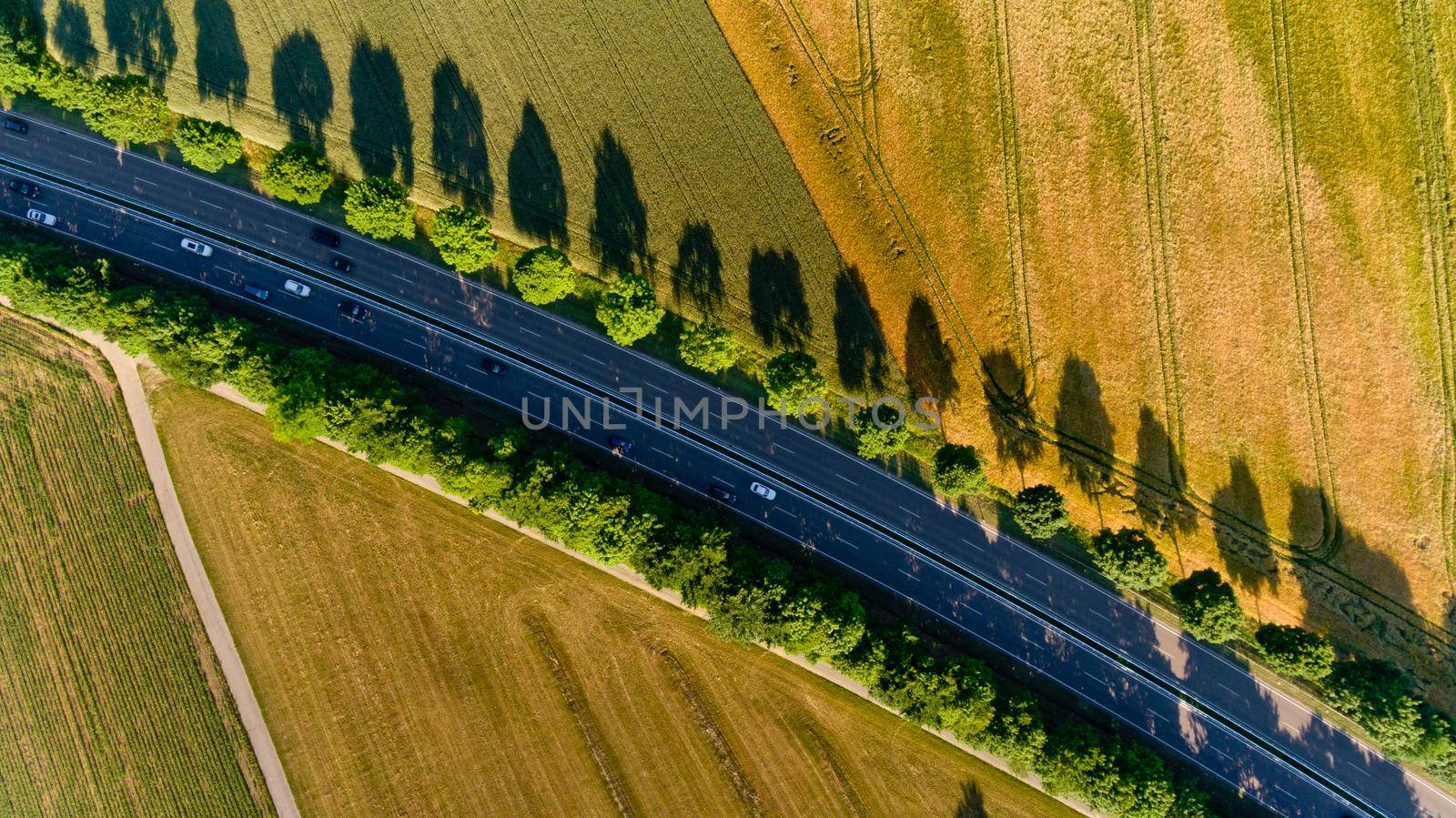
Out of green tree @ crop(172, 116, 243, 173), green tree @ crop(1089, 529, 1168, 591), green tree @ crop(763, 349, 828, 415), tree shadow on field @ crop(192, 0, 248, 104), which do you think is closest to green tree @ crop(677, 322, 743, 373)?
green tree @ crop(763, 349, 828, 415)

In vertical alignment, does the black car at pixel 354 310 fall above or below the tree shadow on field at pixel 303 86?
below

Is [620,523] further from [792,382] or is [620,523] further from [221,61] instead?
[221,61]

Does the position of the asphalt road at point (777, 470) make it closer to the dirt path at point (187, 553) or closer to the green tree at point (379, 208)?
the green tree at point (379, 208)

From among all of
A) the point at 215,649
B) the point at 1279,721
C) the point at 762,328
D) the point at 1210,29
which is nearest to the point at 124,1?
the point at 215,649

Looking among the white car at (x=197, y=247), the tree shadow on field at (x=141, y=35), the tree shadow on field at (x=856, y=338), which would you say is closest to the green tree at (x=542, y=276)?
the tree shadow on field at (x=856, y=338)

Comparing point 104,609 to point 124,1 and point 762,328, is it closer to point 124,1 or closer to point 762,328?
point 124,1

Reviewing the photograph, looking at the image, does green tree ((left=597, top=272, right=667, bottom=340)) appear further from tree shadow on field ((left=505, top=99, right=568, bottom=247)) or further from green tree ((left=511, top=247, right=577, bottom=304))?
tree shadow on field ((left=505, top=99, right=568, bottom=247))
